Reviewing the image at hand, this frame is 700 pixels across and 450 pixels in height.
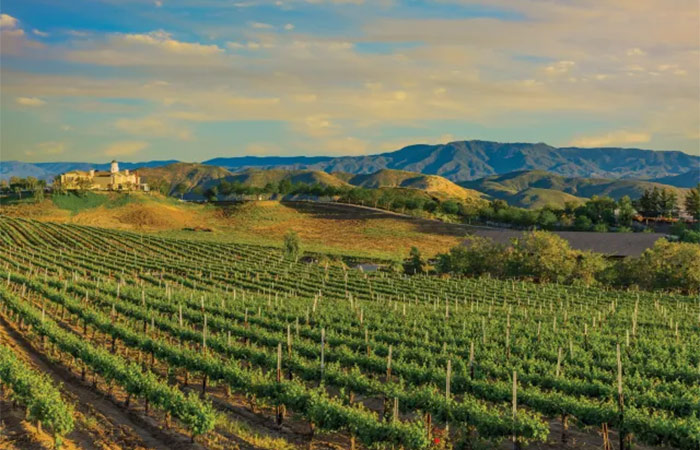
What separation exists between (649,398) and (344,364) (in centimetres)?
1239

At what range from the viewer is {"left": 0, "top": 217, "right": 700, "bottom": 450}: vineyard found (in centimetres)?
1869

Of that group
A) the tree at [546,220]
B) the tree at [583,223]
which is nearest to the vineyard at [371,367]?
the tree at [583,223]

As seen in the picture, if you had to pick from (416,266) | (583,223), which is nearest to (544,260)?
(416,266)

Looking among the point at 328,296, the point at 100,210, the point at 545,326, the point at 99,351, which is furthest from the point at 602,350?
the point at 100,210

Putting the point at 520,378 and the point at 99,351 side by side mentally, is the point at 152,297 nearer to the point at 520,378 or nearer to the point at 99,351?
the point at 99,351

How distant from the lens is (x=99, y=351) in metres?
25.3

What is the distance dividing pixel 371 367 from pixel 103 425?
36.0ft

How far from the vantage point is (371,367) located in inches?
1026

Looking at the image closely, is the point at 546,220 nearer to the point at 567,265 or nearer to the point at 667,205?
the point at 667,205

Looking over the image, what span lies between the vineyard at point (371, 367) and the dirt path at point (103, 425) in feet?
1.79

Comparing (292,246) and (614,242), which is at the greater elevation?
(292,246)

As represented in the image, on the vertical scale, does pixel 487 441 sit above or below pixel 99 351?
below

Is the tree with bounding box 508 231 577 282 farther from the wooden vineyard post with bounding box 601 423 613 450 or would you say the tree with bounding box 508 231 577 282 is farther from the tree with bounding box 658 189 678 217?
the tree with bounding box 658 189 678 217

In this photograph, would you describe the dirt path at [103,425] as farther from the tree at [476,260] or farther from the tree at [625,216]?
the tree at [625,216]
